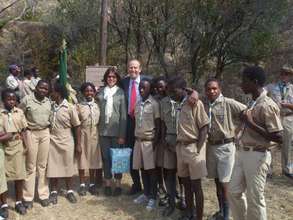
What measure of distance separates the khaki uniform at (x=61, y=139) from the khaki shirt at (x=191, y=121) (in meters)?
1.68

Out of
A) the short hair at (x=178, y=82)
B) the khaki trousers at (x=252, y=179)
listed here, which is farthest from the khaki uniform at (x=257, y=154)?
the short hair at (x=178, y=82)

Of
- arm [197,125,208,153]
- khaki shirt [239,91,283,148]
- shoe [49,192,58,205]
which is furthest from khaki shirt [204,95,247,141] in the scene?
shoe [49,192,58,205]

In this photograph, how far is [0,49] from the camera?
21.0 m

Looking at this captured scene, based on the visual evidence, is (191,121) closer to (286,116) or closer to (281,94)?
(281,94)

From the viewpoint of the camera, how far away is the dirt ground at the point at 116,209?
17.8 ft

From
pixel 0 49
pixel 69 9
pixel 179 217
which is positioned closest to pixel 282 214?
pixel 179 217

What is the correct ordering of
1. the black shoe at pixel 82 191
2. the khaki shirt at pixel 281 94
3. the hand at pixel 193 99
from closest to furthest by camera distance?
the hand at pixel 193 99, the black shoe at pixel 82 191, the khaki shirt at pixel 281 94

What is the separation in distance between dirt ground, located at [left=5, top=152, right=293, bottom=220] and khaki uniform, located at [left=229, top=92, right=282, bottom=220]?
1365 mm

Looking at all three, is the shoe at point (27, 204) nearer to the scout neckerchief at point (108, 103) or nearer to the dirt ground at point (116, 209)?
the dirt ground at point (116, 209)

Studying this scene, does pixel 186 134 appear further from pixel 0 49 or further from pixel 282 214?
pixel 0 49

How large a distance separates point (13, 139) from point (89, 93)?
1.27m

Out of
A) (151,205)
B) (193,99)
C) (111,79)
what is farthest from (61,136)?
(193,99)

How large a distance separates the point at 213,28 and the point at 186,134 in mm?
8938

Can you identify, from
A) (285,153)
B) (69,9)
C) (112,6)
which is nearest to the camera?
(285,153)
